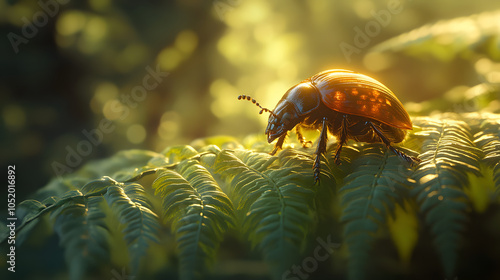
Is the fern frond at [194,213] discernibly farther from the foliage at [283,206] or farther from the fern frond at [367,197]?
the fern frond at [367,197]

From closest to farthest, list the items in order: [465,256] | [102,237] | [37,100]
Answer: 1. [102,237]
2. [465,256]
3. [37,100]

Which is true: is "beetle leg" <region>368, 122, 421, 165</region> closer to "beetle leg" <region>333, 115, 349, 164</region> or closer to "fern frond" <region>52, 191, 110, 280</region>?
"beetle leg" <region>333, 115, 349, 164</region>

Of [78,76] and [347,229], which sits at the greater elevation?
[78,76]

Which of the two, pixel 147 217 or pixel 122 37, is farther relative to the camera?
pixel 122 37

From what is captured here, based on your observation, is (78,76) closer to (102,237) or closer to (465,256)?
(102,237)

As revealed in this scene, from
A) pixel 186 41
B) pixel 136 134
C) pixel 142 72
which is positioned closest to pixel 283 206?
pixel 136 134

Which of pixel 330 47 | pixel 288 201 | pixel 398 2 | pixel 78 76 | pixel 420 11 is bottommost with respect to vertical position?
pixel 288 201

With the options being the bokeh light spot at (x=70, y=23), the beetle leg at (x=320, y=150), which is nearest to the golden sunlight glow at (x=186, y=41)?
the bokeh light spot at (x=70, y=23)

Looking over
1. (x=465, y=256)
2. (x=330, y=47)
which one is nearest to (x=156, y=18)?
(x=330, y=47)
